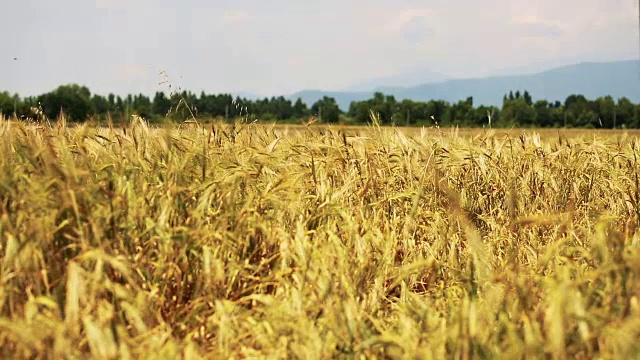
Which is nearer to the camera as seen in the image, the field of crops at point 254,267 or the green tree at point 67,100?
the field of crops at point 254,267

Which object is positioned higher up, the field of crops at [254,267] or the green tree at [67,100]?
the green tree at [67,100]

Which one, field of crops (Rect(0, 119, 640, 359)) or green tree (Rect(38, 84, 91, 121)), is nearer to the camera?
field of crops (Rect(0, 119, 640, 359))

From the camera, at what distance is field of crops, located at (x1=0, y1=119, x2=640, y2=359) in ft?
6.56

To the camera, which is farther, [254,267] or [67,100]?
[67,100]

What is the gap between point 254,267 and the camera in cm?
263

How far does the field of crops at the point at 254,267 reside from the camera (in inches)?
78.7

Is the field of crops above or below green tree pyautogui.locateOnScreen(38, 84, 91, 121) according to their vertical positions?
below

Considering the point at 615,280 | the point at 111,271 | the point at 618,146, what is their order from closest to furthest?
1. the point at 615,280
2. the point at 111,271
3. the point at 618,146

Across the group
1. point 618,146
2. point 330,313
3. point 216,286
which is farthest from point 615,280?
point 618,146

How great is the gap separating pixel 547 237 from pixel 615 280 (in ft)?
6.48

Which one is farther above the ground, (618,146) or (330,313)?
(618,146)

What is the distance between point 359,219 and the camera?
11.6ft

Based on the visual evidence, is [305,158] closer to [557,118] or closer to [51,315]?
[51,315]

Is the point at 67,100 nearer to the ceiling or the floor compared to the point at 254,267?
nearer to the ceiling
